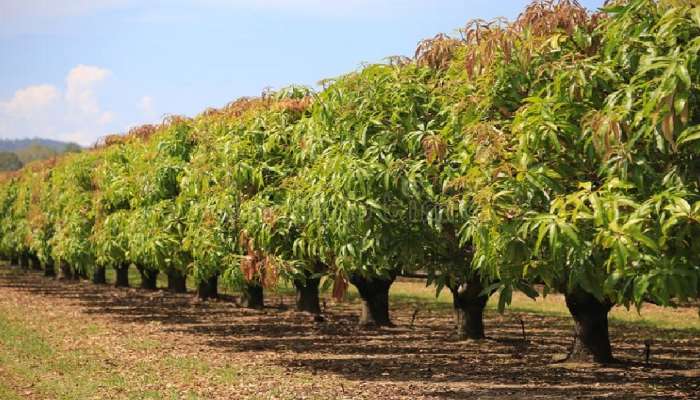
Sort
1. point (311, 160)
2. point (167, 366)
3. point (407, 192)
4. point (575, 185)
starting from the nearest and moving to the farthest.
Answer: point (575, 185), point (407, 192), point (311, 160), point (167, 366)

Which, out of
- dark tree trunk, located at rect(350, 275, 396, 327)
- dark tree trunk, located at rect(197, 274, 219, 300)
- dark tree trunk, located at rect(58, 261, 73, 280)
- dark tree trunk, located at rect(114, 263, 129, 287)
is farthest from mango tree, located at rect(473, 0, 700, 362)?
dark tree trunk, located at rect(58, 261, 73, 280)

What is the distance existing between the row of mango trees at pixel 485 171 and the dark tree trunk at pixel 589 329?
0.14ft

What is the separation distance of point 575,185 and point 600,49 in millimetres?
2063

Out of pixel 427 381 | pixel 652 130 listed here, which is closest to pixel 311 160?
pixel 427 381

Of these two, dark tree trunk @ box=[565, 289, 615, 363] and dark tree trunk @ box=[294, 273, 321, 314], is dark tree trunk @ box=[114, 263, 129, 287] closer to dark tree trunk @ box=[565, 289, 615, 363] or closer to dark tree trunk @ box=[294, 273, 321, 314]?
dark tree trunk @ box=[294, 273, 321, 314]

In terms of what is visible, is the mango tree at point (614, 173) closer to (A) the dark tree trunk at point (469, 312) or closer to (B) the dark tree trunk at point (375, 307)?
(A) the dark tree trunk at point (469, 312)

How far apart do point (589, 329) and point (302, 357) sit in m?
6.89

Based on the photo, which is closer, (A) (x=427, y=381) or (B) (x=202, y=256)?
(A) (x=427, y=381)

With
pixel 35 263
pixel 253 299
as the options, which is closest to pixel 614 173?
pixel 253 299

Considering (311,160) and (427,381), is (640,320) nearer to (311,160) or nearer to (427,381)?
(427,381)

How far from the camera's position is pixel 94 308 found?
3141 centimetres

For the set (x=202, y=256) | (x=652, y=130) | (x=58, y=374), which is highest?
(x=652, y=130)

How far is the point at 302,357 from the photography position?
18.9 meters

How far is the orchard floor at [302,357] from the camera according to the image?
14.5 m
